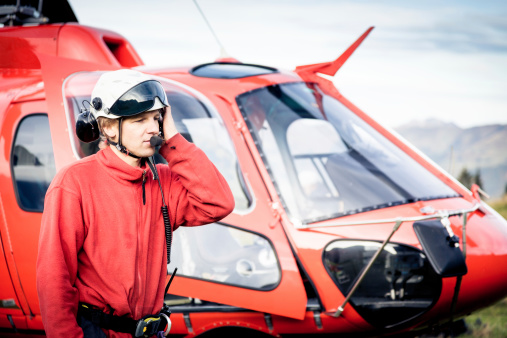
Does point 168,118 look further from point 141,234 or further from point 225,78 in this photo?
point 225,78

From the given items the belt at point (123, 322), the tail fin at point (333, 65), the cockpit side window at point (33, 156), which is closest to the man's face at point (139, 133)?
the belt at point (123, 322)

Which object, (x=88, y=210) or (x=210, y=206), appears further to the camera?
(x=210, y=206)

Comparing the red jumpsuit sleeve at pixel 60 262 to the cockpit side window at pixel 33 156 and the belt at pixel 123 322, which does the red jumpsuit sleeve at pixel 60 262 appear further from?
the cockpit side window at pixel 33 156

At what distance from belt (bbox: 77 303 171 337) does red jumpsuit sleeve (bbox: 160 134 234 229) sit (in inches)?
17.1

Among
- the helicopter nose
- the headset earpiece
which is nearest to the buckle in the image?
the headset earpiece

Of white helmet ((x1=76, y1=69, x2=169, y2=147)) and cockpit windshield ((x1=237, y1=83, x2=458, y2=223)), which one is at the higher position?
white helmet ((x1=76, y1=69, x2=169, y2=147))

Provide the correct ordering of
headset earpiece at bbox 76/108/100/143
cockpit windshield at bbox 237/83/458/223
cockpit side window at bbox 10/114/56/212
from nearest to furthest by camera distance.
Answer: headset earpiece at bbox 76/108/100/143 → cockpit windshield at bbox 237/83/458/223 → cockpit side window at bbox 10/114/56/212

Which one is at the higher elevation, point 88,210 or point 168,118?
point 168,118

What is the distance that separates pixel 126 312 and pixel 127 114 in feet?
2.58

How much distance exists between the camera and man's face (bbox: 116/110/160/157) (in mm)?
2455

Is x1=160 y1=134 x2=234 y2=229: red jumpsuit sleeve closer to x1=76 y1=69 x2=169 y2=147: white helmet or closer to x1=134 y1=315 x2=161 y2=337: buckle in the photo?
x1=76 y1=69 x2=169 y2=147: white helmet

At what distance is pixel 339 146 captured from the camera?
4.32 metres

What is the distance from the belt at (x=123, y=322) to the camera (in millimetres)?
2402

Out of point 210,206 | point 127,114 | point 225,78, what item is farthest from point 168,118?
point 225,78
